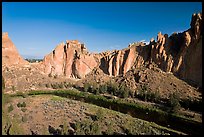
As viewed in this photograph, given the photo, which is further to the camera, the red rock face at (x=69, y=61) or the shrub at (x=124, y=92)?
the red rock face at (x=69, y=61)

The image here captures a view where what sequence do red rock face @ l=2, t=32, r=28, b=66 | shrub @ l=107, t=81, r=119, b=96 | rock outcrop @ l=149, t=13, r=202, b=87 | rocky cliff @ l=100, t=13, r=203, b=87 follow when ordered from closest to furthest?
rock outcrop @ l=149, t=13, r=202, b=87 < rocky cliff @ l=100, t=13, r=203, b=87 < shrub @ l=107, t=81, r=119, b=96 < red rock face @ l=2, t=32, r=28, b=66

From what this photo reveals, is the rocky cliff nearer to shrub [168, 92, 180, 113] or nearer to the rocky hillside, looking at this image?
the rocky hillside

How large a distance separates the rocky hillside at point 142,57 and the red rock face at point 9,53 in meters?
6.33

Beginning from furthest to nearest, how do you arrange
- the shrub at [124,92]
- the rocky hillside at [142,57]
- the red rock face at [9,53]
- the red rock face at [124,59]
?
the red rock face at [9,53]
the red rock face at [124,59]
the rocky hillside at [142,57]
the shrub at [124,92]

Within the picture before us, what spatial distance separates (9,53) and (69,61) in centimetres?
1364

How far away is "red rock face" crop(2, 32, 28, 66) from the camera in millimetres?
49500

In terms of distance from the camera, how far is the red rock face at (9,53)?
49500 mm

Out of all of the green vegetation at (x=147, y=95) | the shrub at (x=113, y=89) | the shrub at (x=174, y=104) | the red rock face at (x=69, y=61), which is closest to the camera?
the shrub at (x=174, y=104)

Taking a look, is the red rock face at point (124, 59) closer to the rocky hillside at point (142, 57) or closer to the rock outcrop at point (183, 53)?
the rocky hillside at point (142, 57)

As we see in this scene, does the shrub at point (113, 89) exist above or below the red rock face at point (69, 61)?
below

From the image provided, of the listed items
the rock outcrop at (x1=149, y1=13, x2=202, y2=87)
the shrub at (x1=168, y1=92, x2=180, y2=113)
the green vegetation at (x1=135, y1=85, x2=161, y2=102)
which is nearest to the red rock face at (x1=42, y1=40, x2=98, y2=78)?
the rock outcrop at (x1=149, y1=13, x2=202, y2=87)

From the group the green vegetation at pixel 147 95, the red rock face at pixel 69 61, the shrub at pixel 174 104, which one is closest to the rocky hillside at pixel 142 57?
the red rock face at pixel 69 61

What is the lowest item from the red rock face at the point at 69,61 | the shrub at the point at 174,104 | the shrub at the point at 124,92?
the shrub at the point at 174,104

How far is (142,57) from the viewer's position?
4869 centimetres
